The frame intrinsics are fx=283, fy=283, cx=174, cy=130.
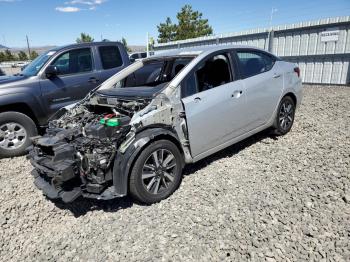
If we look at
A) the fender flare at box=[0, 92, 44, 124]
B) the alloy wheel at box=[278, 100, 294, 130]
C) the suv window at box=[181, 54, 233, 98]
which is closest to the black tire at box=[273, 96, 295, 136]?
the alloy wheel at box=[278, 100, 294, 130]

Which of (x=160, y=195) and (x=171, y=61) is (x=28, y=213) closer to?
(x=160, y=195)

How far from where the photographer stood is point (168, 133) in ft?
11.0

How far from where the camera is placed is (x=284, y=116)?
5184 millimetres

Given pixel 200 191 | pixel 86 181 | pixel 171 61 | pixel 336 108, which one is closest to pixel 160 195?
pixel 200 191

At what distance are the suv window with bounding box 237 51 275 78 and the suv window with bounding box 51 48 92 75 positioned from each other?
336 centimetres

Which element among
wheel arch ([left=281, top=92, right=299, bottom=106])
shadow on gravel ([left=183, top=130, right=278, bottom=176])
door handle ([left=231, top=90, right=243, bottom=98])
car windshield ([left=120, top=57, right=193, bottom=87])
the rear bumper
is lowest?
shadow on gravel ([left=183, top=130, right=278, bottom=176])

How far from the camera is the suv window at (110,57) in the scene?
6.31 meters

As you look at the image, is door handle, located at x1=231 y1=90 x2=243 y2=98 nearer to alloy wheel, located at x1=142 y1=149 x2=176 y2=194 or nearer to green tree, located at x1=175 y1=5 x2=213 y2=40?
alloy wheel, located at x1=142 y1=149 x2=176 y2=194

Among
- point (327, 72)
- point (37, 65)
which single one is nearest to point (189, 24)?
point (327, 72)

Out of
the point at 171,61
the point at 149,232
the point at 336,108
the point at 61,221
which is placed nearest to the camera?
the point at 149,232

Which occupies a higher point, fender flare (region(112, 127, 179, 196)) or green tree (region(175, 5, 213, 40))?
green tree (region(175, 5, 213, 40))

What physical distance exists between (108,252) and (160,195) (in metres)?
0.93

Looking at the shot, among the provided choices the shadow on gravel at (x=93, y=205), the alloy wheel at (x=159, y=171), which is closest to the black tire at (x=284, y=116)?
the alloy wheel at (x=159, y=171)

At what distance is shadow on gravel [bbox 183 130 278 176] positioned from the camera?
427 centimetres
